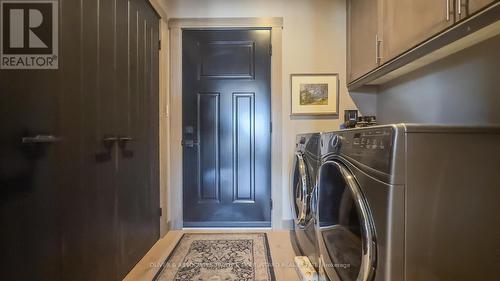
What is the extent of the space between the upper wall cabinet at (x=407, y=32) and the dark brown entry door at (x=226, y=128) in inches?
33.2

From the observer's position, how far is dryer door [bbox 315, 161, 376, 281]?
954mm

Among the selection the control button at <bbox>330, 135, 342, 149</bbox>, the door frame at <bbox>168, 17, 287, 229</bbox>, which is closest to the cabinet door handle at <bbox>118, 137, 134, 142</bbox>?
the door frame at <bbox>168, 17, 287, 229</bbox>

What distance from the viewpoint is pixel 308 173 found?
183cm

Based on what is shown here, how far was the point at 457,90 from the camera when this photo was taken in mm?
1691

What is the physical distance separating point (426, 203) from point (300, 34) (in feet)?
7.91

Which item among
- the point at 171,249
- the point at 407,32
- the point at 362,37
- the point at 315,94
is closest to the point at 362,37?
the point at 362,37

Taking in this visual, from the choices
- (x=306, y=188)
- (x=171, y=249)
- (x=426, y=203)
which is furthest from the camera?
(x=171, y=249)

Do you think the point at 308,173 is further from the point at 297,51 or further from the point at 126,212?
the point at 297,51

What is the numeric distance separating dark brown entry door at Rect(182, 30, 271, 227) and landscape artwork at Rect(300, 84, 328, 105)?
0.33 meters

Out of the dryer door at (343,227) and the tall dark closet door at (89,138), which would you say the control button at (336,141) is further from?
the tall dark closet door at (89,138)

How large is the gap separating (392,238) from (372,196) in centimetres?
13

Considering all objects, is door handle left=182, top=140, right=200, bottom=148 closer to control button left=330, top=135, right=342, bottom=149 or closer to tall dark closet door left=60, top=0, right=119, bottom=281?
tall dark closet door left=60, top=0, right=119, bottom=281

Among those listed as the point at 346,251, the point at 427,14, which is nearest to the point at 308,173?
the point at 346,251

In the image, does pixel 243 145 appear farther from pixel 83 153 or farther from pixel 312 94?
pixel 83 153
